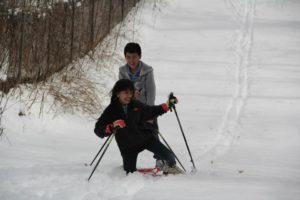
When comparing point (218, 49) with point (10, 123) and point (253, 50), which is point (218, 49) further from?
point (10, 123)

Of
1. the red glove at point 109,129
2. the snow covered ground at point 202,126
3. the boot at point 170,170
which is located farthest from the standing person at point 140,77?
the snow covered ground at point 202,126

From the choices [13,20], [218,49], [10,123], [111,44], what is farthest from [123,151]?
[218,49]

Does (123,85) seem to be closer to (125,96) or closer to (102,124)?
(125,96)

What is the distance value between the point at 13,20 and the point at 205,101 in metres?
4.08

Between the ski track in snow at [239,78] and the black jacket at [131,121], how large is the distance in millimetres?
1975

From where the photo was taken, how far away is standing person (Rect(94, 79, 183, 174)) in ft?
17.3

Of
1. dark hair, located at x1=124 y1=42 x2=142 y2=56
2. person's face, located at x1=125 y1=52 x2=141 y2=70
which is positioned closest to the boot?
person's face, located at x1=125 y1=52 x2=141 y2=70

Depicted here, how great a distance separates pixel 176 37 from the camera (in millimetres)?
14625

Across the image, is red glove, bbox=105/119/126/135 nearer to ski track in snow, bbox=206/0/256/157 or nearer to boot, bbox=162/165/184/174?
boot, bbox=162/165/184/174

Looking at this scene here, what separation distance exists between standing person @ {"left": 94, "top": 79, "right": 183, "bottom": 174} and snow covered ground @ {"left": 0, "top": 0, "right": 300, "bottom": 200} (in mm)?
255

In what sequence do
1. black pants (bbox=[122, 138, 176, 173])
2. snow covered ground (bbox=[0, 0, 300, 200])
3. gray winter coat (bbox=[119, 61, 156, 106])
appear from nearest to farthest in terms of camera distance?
snow covered ground (bbox=[0, 0, 300, 200])
black pants (bbox=[122, 138, 176, 173])
gray winter coat (bbox=[119, 61, 156, 106])

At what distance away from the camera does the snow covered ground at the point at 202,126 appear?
4.95 metres

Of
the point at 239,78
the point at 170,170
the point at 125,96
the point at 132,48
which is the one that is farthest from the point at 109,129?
the point at 239,78

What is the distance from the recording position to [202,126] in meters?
8.66
